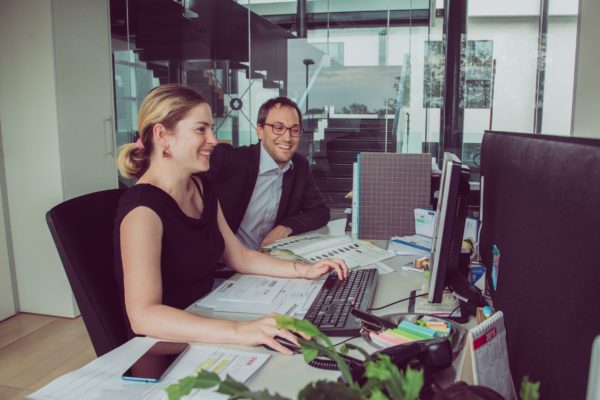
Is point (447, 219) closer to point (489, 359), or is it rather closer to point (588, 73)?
point (489, 359)

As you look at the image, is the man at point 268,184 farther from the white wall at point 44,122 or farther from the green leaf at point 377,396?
the green leaf at point 377,396

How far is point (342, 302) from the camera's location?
1.32m

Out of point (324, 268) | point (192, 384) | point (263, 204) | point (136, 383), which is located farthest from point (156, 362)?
point (263, 204)

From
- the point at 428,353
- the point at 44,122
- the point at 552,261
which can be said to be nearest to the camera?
the point at 552,261

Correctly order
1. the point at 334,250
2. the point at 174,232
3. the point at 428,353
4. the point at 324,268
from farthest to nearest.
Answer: the point at 334,250 < the point at 324,268 < the point at 174,232 < the point at 428,353

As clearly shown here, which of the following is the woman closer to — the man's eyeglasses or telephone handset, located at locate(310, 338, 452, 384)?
telephone handset, located at locate(310, 338, 452, 384)

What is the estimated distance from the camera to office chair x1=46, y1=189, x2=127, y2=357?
1.25 m

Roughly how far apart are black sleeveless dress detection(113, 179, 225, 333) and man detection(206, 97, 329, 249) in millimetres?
754

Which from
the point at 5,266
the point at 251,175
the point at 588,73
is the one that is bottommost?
the point at 5,266

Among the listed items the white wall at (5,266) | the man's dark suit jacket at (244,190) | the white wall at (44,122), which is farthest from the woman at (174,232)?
the white wall at (5,266)

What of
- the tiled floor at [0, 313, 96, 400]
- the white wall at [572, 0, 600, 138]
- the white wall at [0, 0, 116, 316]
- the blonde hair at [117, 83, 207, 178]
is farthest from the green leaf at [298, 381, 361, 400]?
the white wall at [572, 0, 600, 138]

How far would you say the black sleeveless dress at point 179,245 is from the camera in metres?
1.37

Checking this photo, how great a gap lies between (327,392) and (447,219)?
2.40ft

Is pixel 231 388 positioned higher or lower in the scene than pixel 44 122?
lower
